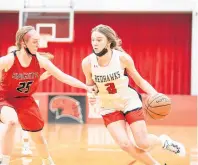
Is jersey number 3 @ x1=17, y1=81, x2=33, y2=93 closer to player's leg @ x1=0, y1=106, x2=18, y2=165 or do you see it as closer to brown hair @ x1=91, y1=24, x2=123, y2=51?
player's leg @ x1=0, y1=106, x2=18, y2=165

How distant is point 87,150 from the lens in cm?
677

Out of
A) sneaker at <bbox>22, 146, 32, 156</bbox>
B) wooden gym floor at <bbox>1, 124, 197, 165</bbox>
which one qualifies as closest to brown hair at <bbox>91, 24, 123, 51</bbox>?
wooden gym floor at <bbox>1, 124, 197, 165</bbox>

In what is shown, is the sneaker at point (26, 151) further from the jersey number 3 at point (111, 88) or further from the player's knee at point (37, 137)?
the jersey number 3 at point (111, 88)

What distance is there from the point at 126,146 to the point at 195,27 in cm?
1110

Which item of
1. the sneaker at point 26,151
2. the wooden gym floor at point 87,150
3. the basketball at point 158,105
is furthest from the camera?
the sneaker at point 26,151

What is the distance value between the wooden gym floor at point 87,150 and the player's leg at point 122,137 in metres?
1.08

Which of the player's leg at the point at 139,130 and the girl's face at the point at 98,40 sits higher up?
the girl's face at the point at 98,40

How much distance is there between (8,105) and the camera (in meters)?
4.66

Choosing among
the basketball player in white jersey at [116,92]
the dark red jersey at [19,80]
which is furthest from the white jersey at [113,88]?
the dark red jersey at [19,80]

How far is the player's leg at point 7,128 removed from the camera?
4.52 metres

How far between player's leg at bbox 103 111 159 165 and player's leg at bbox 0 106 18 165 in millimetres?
1087

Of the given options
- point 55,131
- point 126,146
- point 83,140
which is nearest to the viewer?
point 126,146
